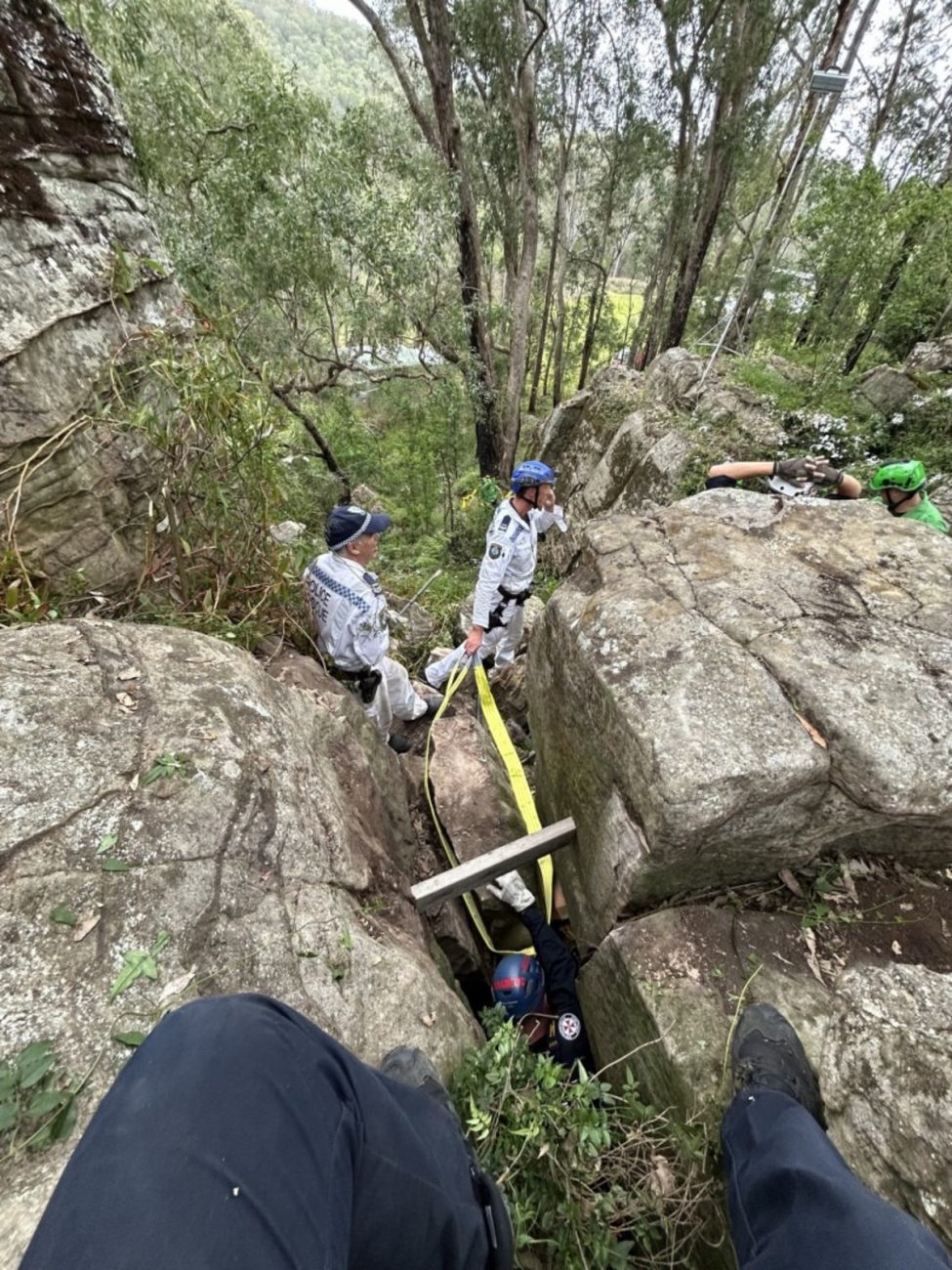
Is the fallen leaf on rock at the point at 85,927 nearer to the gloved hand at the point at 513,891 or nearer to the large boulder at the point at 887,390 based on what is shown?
the gloved hand at the point at 513,891

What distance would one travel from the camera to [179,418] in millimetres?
3119

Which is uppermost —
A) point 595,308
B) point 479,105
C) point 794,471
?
point 479,105

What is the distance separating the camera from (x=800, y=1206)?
1.58 metres

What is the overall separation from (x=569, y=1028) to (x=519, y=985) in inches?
15.0

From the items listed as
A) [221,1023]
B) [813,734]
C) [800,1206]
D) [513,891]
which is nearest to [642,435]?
[813,734]

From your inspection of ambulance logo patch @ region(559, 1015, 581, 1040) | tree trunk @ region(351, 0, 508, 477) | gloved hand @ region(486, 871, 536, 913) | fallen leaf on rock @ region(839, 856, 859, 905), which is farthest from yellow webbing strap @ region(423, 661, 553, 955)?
tree trunk @ region(351, 0, 508, 477)

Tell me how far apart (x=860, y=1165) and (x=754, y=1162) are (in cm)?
37

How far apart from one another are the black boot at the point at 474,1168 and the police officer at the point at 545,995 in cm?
118

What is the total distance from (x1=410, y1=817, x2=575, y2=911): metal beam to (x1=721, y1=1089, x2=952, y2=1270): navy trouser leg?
1596mm

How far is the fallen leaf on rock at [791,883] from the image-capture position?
8.95ft

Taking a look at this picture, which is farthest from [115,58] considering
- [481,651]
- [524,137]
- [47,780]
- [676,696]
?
[676,696]

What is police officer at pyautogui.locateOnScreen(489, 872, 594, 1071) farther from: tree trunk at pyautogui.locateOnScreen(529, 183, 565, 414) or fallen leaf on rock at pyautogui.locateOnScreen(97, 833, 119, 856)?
tree trunk at pyautogui.locateOnScreen(529, 183, 565, 414)

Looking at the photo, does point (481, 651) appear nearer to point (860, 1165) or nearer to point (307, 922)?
point (307, 922)

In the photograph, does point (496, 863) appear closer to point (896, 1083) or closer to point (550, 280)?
point (896, 1083)
